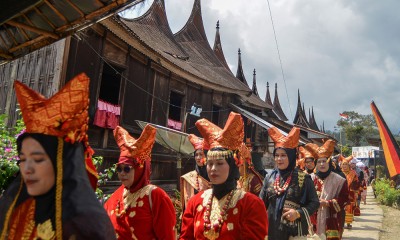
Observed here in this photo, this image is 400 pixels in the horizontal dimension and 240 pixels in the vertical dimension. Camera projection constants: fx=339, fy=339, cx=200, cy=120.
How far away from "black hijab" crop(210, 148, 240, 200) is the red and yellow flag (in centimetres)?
426

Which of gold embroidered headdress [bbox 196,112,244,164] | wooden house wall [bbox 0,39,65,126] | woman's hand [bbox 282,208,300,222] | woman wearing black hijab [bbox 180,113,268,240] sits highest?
wooden house wall [bbox 0,39,65,126]

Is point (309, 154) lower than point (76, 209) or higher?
higher

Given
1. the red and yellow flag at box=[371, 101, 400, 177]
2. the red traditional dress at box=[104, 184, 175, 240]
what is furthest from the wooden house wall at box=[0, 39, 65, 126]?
the red and yellow flag at box=[371, 101, 400, 177]

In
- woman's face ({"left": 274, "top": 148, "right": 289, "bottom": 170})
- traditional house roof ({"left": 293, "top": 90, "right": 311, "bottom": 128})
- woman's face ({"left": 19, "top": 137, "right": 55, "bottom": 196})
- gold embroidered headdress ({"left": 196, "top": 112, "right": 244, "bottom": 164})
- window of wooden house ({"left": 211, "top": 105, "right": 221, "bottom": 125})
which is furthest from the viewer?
traditional house roof ({"left": 293, "top": 90, "right": 311, "bottom": 128})

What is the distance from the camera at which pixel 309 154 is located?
291 inches

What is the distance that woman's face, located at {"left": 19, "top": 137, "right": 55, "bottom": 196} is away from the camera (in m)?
1.88

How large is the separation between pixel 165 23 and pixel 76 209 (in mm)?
16568

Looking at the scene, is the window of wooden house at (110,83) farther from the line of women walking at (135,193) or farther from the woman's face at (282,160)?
the woman's face at (282,160)

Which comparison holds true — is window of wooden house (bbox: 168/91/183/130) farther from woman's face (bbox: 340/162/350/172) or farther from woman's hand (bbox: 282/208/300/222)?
woman's hand (bbox: 282/208/300/222)

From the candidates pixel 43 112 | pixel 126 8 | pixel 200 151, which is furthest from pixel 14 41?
pixel 200 151

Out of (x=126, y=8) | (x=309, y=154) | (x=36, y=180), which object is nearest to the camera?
(x=36, y=180)

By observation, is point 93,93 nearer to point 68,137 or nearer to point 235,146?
point 235,146

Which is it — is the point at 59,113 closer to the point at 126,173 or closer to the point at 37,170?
the point at 37,170

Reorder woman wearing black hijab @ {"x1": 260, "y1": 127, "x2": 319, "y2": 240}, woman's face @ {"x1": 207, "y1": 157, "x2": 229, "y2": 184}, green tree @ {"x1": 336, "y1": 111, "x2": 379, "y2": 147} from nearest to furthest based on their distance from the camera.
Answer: woman's face @ {"x1": 207, "y1": 157, "x2": 229, "y2": 184} → woman wearing black hijab @ {"x1": 260, "y1": 127, "x2": 319, "y2": 240} → green tree @ {"x1": 336, "y1": 111, "x2": 379, "y2": 147}
